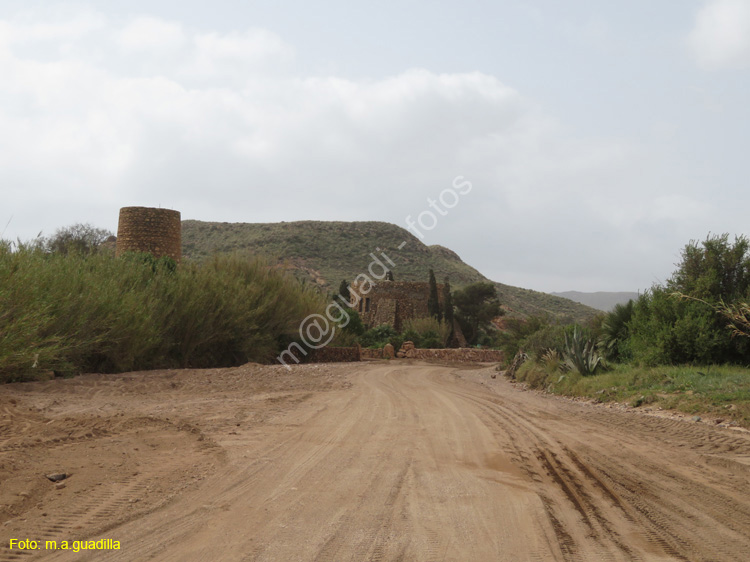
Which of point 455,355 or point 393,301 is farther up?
point 393,301

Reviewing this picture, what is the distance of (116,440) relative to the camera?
21.0 ft

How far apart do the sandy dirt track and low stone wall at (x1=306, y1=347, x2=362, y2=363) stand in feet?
60.5

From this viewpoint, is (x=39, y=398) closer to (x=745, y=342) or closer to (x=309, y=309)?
(x=745, y=342)

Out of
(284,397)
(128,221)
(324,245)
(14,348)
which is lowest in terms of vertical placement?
(284,397)

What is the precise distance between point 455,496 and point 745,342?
1069 cm

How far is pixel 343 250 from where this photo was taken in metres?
72.9

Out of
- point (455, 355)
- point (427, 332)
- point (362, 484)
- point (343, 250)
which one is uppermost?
point (343, 250)

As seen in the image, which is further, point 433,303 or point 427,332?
point 433,303

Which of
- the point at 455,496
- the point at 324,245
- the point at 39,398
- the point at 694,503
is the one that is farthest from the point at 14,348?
the point at 324,245

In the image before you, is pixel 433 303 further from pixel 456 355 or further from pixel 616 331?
pixel 616 331

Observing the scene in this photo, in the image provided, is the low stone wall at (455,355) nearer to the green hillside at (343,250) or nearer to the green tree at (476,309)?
the green tree at (476,309)

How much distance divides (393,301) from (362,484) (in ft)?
151

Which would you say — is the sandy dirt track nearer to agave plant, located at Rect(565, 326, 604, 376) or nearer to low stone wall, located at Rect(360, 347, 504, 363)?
agave plant, located at Rect(565, 326, 604, 376)

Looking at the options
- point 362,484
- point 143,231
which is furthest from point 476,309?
point 362,484
